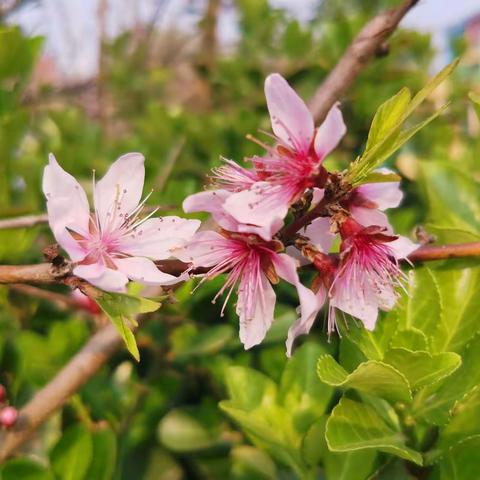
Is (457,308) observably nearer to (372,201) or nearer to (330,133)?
(372,201)

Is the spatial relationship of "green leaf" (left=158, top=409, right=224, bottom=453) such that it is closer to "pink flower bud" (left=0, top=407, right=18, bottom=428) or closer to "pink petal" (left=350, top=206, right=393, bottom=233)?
"pink flower bud" (left=0, top=407, right=18, bottom=428)

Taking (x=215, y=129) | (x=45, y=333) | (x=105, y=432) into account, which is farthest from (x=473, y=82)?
(x=105, y=432)

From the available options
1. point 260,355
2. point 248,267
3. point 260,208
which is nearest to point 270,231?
point 260,208

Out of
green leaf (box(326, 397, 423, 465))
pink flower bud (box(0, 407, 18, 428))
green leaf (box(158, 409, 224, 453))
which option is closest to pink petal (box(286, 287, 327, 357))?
green leaf (box(326, 397, 423, 465))

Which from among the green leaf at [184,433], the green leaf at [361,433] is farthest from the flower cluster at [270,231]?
the green leaf at [184,433]

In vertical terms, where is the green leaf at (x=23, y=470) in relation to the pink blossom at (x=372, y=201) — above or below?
below

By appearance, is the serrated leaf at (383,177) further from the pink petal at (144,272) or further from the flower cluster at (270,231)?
the pink petal at (144,272)
